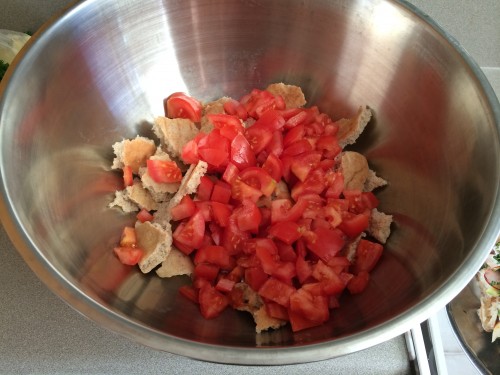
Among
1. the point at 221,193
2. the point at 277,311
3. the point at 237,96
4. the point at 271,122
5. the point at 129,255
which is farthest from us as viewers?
the point at 237,96

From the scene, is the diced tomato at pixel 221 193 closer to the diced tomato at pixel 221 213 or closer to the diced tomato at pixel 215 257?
the diced tomato at pixel 221 213

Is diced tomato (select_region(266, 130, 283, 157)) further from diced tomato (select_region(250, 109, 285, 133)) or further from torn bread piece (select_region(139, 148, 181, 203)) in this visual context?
torn bread piece (select_region(139, 148, 181, 203))

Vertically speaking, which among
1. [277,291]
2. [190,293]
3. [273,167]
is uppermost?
[273,167]

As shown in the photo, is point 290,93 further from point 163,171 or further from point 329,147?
point 163,171

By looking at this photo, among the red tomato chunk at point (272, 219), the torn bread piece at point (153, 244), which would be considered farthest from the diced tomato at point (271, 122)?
the torn bread piece at point (153, 244)

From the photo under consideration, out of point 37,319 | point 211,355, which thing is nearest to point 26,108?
point 37,319

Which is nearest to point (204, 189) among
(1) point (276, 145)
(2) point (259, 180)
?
(2) point (259, 180)

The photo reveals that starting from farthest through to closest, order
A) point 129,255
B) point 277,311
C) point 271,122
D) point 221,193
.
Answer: point 271,122, point 221,193, point 129,255, point 277,311
